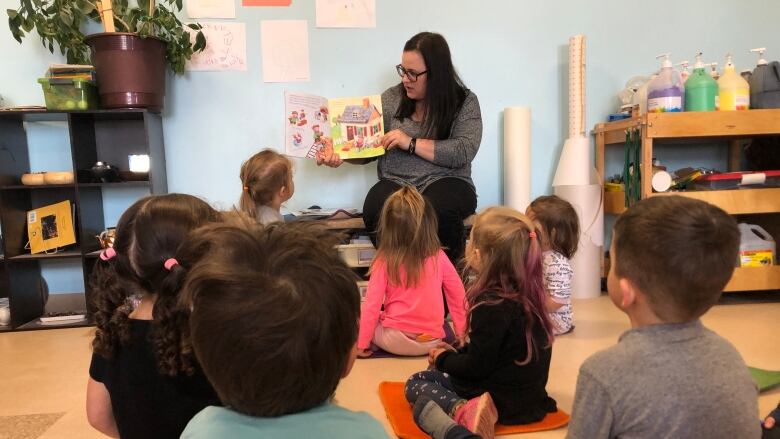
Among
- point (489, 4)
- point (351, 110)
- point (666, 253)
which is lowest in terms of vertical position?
point (666, 253)

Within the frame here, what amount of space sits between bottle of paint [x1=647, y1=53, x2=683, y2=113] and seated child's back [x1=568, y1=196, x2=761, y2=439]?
1917mm

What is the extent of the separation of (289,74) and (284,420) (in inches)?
101

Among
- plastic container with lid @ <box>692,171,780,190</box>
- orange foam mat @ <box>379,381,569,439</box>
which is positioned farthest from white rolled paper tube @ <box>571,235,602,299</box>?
orange foam mat @ <box>379,381,569,439</box>

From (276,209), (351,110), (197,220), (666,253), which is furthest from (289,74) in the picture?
(666,253)

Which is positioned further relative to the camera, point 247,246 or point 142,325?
point 142,325

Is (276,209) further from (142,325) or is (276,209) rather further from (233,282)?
(233,282)

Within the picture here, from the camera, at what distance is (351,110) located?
103 inches

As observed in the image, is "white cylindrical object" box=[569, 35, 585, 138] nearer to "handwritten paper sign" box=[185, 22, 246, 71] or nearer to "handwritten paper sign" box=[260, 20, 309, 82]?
"handwritten paper sign" box=[260, 20, 309, 82]

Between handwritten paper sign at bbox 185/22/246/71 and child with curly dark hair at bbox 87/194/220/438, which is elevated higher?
handwritten paper sign at bbox 185/22/246/71

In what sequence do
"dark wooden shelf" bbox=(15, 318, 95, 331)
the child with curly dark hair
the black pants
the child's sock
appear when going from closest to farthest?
the child with curly dark hair → the child's sock → the black pants → "dark wooden shelf" bbox=(15, 318, 95, 331)

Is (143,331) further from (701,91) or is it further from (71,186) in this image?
(701,91)

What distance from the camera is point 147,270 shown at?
0.98 m

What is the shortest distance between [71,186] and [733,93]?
10.1 ft

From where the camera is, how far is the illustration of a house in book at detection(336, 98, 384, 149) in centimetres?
261
